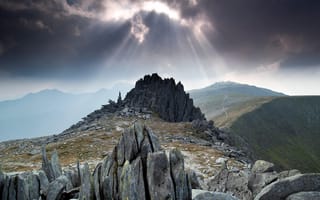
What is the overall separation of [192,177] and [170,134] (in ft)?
225

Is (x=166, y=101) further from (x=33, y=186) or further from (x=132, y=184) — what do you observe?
(x=132, y=184)

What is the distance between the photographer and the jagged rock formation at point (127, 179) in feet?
62.4

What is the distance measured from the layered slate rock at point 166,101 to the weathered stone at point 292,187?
119 m

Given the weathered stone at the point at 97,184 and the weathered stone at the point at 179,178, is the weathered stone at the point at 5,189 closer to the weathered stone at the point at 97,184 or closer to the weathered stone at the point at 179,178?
the weathered stone at the point at 97,184

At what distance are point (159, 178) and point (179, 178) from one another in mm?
1721

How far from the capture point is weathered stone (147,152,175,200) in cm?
1881

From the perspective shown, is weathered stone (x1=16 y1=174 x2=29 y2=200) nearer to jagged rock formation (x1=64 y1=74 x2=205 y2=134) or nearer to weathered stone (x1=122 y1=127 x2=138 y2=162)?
weathered stone (x1=122 y1=127 x2=138 y2=162)

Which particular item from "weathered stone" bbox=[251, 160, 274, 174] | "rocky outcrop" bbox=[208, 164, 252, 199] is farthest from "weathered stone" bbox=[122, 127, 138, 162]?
"weathered stone" bbox=[251, 160, 274, 174]

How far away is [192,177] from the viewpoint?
29.6 meters

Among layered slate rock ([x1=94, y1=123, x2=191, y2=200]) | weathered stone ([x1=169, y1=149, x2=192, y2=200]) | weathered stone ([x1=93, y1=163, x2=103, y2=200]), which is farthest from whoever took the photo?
weathered stone ([x1=93, y1=163, x2=103, y2=200])

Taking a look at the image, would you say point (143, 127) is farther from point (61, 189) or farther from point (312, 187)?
point (312, 187)

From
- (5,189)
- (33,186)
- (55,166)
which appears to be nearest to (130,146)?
(33,186)

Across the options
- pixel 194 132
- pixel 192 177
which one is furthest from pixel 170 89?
pixel 192 177

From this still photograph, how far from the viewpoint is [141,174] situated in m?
20.0
